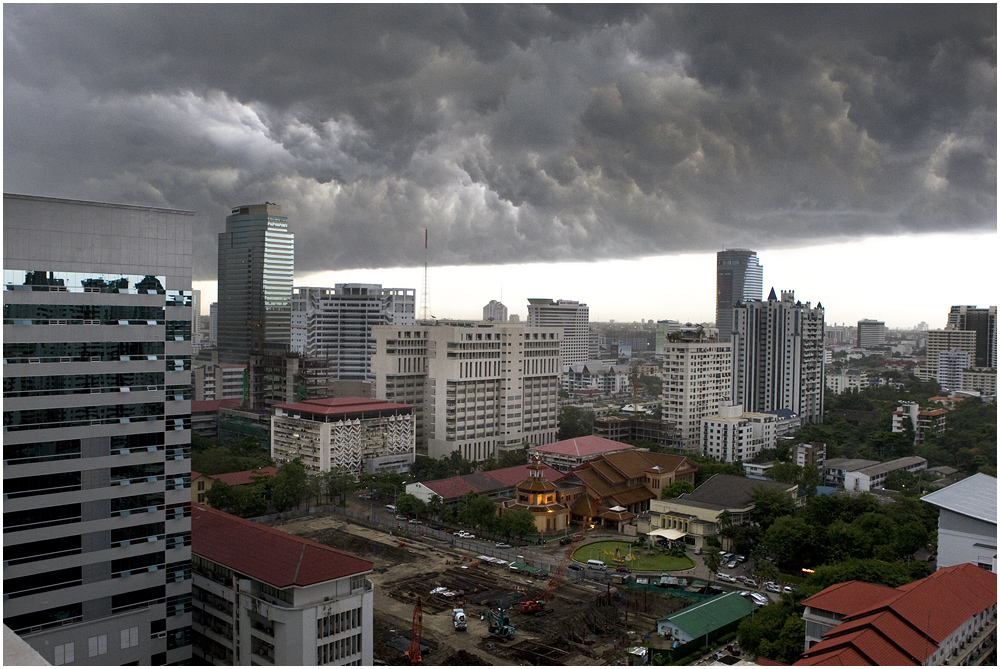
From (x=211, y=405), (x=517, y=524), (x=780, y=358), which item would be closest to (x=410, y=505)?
(x=517, y=524)

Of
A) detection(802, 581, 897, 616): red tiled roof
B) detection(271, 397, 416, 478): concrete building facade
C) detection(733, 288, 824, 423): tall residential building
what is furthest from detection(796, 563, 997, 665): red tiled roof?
detection(733, 288, 824, 423): tall residential building

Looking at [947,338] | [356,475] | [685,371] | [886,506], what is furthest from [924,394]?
[356,475]

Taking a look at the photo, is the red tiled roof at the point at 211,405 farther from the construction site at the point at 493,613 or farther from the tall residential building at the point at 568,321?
the tall residential building at the point at 568,321

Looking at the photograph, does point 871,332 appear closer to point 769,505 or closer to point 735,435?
point 735,435

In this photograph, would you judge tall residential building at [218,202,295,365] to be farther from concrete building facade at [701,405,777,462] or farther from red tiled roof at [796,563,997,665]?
red tiled roof at [796,563,997,665]

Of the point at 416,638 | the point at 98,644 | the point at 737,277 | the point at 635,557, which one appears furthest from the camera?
Result: the point at 737,277

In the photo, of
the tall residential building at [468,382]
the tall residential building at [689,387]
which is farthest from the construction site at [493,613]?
the tall residential building at [689,387]

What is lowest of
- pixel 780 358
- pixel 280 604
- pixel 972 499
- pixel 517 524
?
pixel 517 524
